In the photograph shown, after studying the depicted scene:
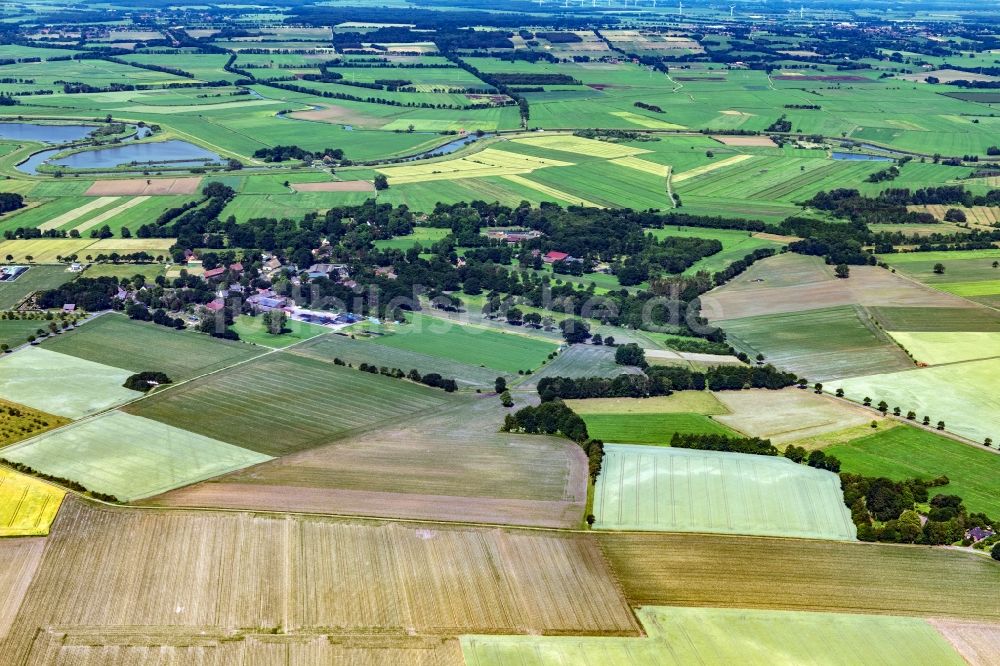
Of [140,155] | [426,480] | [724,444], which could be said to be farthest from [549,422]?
[140,155]

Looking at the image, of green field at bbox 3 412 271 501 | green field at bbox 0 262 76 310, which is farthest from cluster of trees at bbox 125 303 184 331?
green field at bbox 3 412 271 501

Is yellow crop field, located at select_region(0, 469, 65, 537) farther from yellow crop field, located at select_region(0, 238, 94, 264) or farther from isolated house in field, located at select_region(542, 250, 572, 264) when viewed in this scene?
isolated house in field, located at select_region(542, 250, 572, 264)

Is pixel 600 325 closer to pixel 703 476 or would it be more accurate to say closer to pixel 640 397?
pixel 640 397

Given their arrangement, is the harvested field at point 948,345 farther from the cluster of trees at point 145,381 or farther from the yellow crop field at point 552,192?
the cluster of trees at point 145,381

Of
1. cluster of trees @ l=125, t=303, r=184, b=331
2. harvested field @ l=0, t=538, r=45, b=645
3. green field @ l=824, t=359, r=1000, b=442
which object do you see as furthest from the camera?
cluster of trees @ l=125, t=303, r=184, b=331

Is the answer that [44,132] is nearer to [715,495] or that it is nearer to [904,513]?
[715,495]

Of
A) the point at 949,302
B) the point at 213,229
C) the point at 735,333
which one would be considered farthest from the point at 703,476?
the point at 213,229

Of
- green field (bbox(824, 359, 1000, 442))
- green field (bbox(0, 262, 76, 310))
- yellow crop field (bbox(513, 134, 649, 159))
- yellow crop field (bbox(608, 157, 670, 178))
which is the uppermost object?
yellow crop field (bbox(513, 134, 649, 159))
